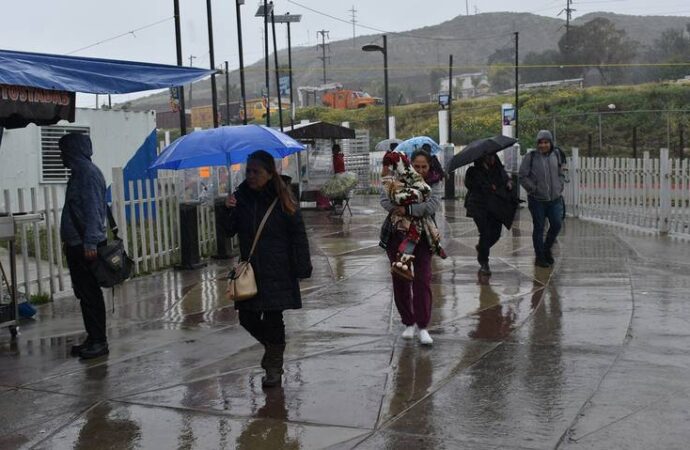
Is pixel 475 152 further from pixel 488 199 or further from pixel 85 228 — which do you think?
pixel 85 228

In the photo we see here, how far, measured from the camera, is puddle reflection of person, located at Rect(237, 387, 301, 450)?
179 inches

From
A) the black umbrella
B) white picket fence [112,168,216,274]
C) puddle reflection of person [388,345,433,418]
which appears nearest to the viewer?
puddle reflection of person [388,345,433,418]

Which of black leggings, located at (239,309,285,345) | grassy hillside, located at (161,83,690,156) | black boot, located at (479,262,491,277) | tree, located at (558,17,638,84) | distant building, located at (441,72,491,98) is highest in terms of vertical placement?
tree, located at (558,17,638,84)

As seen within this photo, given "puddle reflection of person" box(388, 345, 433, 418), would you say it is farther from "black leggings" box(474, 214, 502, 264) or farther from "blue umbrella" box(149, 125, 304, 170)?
"blue umbrella" box(149, 125, 304, 170)

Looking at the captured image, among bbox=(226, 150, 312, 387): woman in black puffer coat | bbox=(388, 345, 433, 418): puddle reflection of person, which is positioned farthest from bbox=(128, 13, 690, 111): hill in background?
bbox=(226, 150, 312, 387): woman in black puffer coat

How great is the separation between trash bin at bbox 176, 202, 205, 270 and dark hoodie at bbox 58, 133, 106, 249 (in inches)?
175

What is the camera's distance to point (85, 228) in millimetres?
6348

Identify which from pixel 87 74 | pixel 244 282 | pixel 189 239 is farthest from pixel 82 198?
pixel 189 239

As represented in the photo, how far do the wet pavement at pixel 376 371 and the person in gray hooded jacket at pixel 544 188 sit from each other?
2.21 feet

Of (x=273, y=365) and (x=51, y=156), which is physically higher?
(x=51, y=156)

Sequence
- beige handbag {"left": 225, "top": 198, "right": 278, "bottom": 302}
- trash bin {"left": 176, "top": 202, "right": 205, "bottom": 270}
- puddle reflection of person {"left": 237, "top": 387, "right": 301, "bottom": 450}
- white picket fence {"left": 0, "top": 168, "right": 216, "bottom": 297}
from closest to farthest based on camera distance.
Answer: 1. puddle reflection of person {"left": 237, "top": 387, "right": 301, "bottom": 450}
2. beige handbag {"left": 225, "top": 198, "right": 278, "bottom": 302}
3. white picket fence {"left": 0, "top": 168, "right": 216, "bottom": 297}
4. trash bin {"left": 176, "top": 202, "right": 205, "bottom": 270}

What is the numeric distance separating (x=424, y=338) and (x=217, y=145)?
4.48 meters

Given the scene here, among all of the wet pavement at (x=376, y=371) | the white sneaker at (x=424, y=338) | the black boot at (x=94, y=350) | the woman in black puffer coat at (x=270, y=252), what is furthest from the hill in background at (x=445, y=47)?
the woman in black puffer coat at (x=270, y=252)

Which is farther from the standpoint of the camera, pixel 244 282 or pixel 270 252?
pixel 270 252
